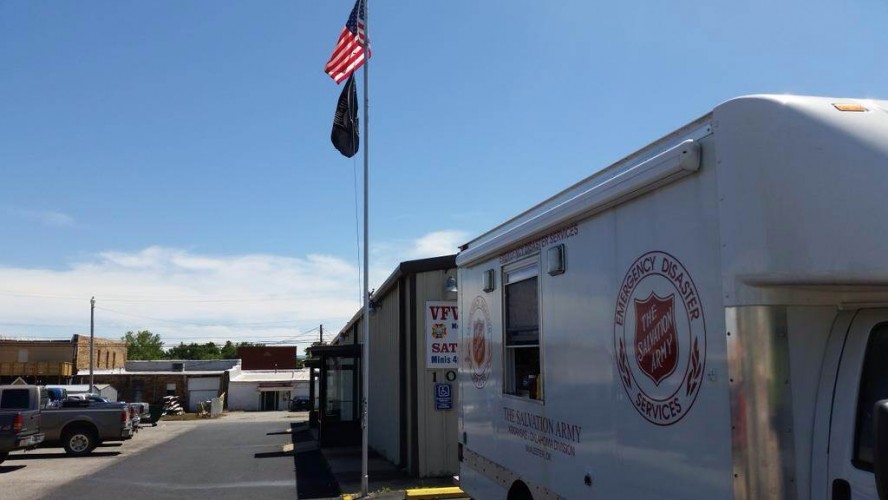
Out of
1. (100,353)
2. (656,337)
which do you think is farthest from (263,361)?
(656,337)

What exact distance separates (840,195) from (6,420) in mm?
17657

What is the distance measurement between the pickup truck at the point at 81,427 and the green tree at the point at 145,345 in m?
105

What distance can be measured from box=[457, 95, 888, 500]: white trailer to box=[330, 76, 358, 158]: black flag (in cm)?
845

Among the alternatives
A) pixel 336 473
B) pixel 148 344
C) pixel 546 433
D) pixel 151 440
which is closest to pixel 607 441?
pixel 546 433

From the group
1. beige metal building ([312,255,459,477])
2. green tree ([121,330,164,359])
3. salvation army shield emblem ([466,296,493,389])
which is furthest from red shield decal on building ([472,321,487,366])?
green tree ([121,330,164,359])

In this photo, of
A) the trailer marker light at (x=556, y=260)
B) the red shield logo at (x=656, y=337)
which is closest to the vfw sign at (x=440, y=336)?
the trailer marker light at (x=556, y=260)

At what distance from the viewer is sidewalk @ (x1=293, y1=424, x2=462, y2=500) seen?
1193 centimetres

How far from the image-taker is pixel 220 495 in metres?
12.1

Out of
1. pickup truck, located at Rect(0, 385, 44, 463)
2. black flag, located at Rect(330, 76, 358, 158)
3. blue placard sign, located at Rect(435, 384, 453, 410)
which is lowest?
pickup truck, located at Rect(0, 385, 44, 463)

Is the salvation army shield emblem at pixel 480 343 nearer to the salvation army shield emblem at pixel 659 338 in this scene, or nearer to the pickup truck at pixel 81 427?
the salvation army shield emblem at pixel 659 338

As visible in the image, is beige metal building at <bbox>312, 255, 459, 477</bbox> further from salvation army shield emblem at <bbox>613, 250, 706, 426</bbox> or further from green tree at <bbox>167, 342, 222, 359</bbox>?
green tree at <bbox>167, 342, 222, 359</bbox>

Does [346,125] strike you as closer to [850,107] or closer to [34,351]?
[850,107]

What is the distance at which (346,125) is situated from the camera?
12578 millimetres

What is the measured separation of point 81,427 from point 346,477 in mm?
10271
